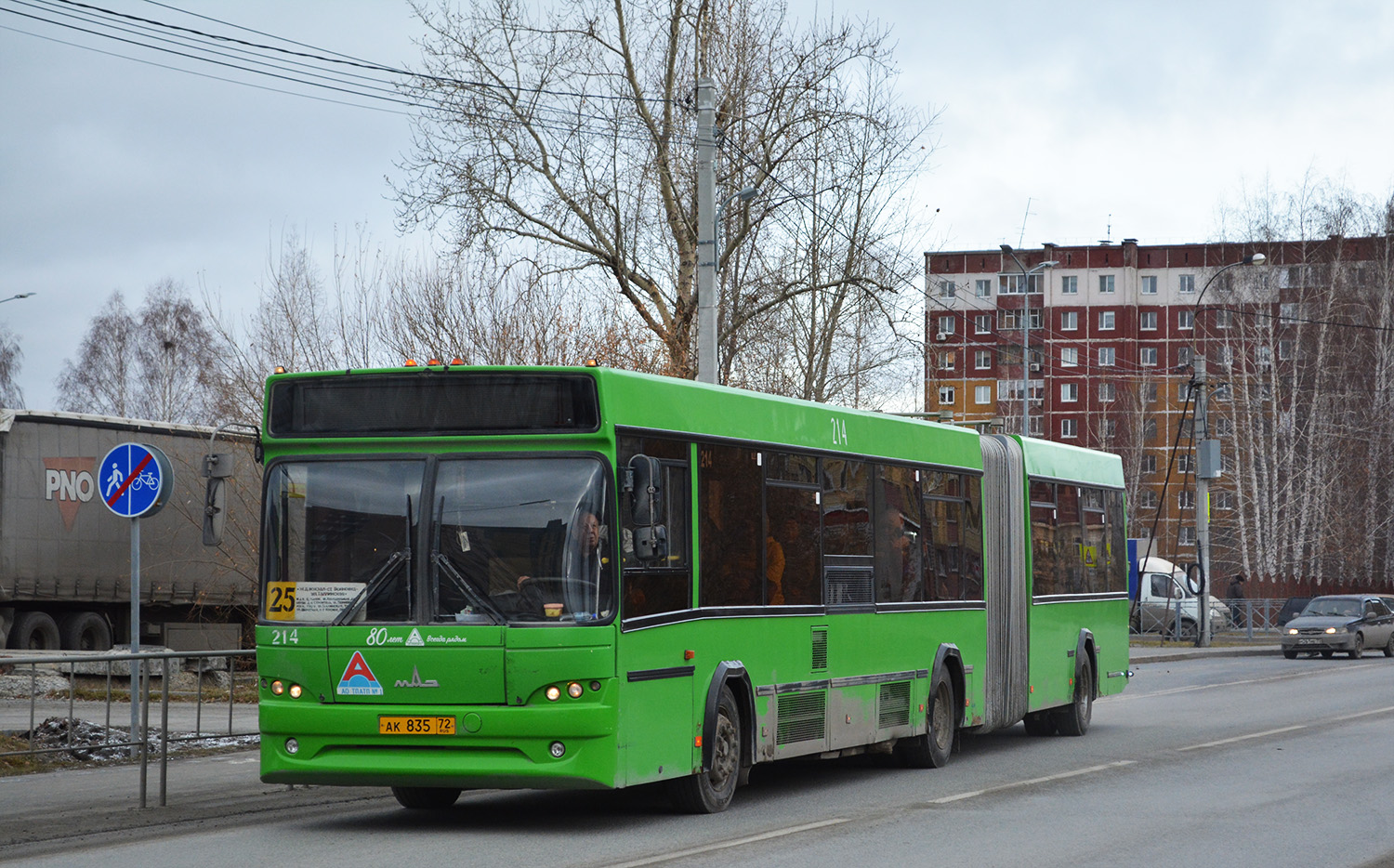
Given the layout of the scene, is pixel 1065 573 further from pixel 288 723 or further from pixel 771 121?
pixel 771 121

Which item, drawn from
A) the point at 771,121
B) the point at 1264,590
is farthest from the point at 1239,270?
the point at 771,121

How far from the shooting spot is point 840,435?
43.9 ft

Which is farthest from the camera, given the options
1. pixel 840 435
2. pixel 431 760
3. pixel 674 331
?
pixel 674 331

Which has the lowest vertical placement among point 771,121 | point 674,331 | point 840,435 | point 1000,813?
point 1000,813

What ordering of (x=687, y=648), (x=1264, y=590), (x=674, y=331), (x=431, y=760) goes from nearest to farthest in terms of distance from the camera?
(x=431, y=760) → (x=687, y=648) → (x=674, y=331) → (x=1264, y=590)

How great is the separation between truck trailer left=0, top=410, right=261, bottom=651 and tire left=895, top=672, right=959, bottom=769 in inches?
580

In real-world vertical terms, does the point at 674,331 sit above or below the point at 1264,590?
above

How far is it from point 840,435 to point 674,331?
54.3ft

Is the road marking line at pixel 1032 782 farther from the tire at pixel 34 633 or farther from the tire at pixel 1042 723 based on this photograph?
the tire at pixel 34 633

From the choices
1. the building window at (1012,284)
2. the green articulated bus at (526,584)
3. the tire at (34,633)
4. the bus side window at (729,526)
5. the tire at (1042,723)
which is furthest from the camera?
the building window at (1012,284)

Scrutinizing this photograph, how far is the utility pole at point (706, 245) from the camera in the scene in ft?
62.9

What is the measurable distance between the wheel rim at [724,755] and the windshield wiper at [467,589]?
6.73 feet

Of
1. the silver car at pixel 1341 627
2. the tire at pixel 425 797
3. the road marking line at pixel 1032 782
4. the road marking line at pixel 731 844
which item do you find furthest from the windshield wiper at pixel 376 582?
the silver car at pixel 1341 627

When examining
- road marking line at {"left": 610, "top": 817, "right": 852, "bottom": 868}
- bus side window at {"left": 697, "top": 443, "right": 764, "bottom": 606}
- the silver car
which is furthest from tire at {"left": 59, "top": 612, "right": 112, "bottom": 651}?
the silver car
